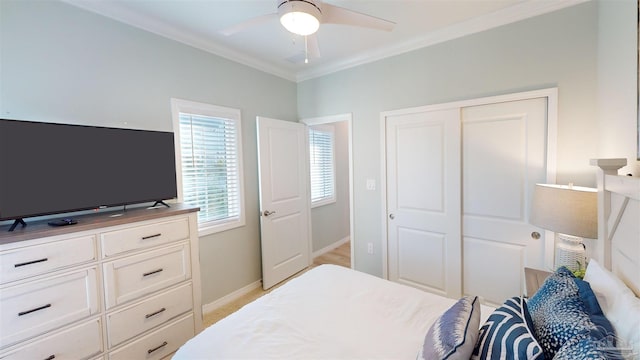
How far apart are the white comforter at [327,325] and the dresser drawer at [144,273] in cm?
79

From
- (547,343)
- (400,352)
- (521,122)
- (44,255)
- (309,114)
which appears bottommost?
(400,352)

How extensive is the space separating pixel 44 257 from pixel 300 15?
189cm

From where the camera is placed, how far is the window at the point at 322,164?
14.0 feet

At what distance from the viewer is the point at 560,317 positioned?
88 cm

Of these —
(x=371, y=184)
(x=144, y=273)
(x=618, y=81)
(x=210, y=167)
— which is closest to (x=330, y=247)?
(x=371, y=184)

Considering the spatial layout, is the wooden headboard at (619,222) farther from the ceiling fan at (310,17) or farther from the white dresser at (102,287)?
the white dresser at (102,287)

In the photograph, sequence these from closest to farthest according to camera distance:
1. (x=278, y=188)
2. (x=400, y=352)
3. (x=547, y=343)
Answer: (x=547, y=343)
(x=400, y=352)
(x=278, y=188)

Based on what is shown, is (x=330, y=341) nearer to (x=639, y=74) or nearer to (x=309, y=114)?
(x=639, y=74)

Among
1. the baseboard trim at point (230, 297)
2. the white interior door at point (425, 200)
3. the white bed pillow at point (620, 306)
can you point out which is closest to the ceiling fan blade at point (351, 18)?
the white interior door at point (425, 200)

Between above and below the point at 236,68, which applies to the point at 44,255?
below

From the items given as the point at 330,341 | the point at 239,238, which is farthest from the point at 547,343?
the point at 239,238

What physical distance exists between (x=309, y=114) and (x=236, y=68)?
1.09 meters

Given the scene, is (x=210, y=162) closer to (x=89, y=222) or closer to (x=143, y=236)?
(x=143, y=236)

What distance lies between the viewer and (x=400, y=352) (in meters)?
1.13
